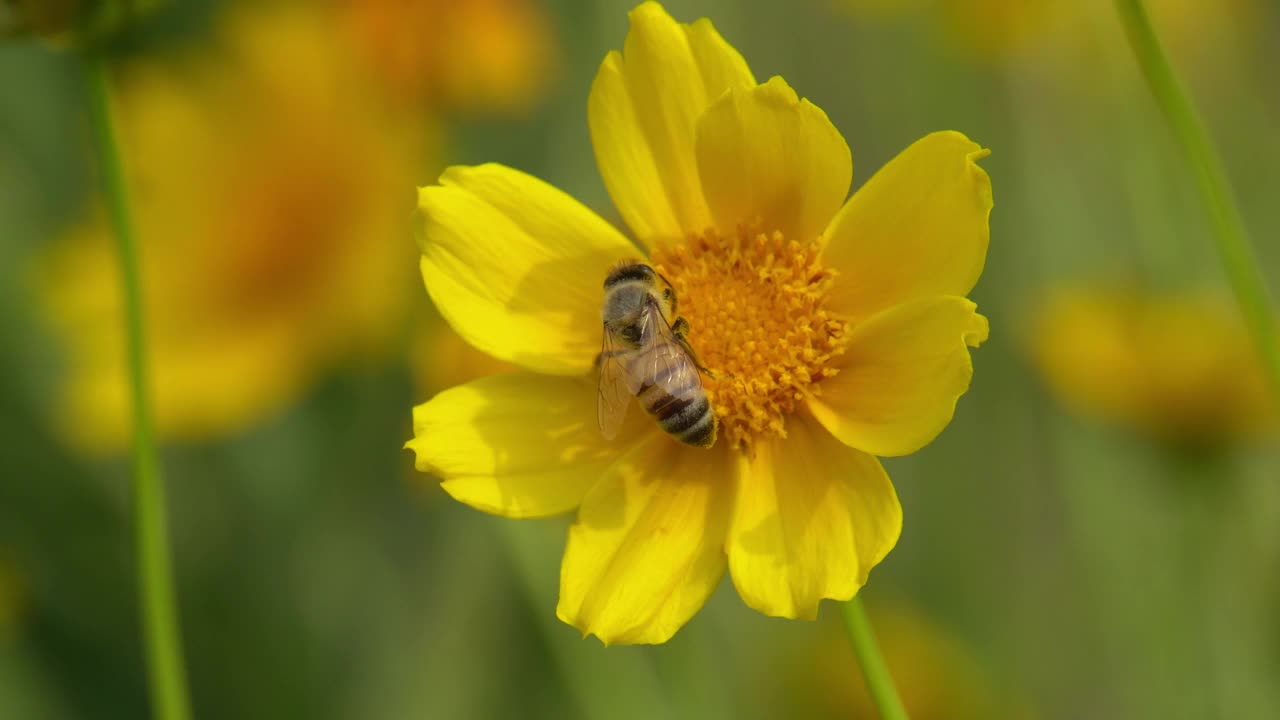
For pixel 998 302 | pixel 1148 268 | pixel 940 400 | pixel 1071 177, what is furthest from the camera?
pixel 1071 177

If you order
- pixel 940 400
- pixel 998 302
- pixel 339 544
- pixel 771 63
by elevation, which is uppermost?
pixel 771 63

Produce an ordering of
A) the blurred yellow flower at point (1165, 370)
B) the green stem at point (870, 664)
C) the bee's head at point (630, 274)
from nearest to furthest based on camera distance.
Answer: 1. the green stem at point (870, 664)
2. the bee's head at point (630, 274)
3. the blurred yellow flower at point (1165, 370)

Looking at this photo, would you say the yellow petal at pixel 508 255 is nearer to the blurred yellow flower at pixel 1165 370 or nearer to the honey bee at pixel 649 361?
the honey bee at pixel 649 361

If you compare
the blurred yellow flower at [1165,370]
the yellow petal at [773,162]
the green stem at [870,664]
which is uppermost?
the yellow petal at [773,162]

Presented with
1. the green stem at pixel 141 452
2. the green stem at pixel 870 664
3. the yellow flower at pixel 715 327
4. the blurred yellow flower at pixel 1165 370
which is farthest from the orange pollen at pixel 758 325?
the blurred yellow flower at pixel 1165 370

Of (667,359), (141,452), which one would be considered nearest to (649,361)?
(667,359)

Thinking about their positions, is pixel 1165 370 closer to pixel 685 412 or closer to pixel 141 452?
pixel 685 412

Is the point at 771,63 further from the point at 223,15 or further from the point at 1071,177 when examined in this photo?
the point at 223,15

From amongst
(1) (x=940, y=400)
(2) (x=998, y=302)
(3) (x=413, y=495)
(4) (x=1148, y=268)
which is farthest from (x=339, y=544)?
(1) (x=940, y=400)
